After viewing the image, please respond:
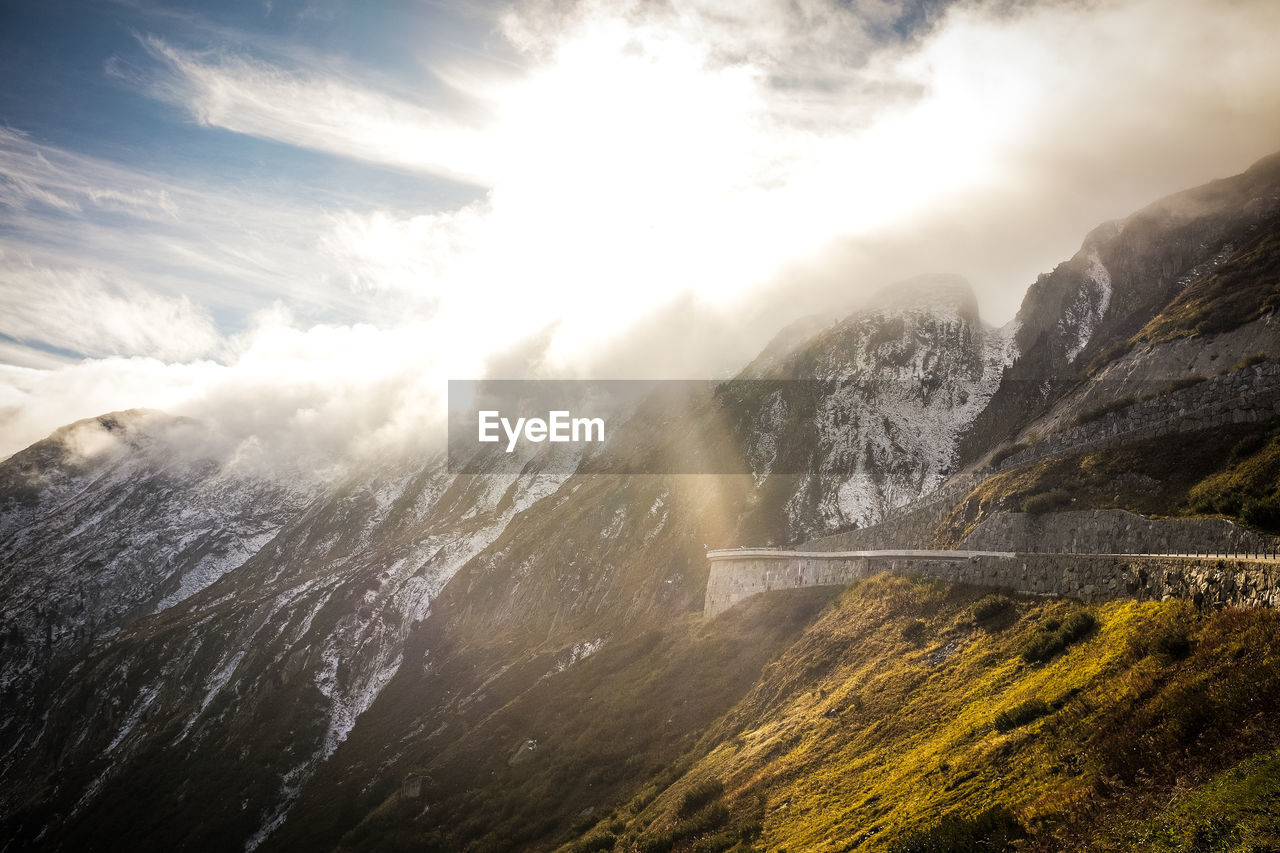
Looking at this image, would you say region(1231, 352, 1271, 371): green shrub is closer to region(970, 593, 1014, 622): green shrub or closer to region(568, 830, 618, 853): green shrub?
region(970, 593, 1014, 622): green shrub

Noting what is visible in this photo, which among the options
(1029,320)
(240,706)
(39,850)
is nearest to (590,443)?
(240,706)

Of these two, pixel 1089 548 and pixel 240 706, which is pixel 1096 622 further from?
pixel 240 706

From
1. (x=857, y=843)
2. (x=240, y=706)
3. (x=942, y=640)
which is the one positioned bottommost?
(x=240, y=706)

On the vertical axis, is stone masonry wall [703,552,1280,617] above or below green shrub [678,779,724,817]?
above

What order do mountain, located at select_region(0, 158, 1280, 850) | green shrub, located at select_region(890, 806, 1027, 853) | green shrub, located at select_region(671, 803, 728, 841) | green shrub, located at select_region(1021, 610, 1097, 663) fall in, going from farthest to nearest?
green shrub, located at select_region(671, 803, 728, 841)
green shrub, located at select_region(1021, 610, 1097, 663)
mountain, located at select_region(0, 158, 1280, 850)
green shrub, located at select_region(890, 806, 1027, 853)

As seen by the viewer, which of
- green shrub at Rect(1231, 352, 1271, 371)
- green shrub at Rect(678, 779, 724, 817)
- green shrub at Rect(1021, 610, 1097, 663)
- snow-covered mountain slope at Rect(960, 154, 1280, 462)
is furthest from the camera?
snow-covered mountain slope at Rect(960, 154, 1280, 462)

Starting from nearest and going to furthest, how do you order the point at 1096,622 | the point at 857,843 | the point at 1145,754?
the point at 1145,754 < the point at 857,843 < the point at 1096,622

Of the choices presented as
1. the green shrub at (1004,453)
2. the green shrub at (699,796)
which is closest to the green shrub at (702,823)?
the green shrub at (699,796)

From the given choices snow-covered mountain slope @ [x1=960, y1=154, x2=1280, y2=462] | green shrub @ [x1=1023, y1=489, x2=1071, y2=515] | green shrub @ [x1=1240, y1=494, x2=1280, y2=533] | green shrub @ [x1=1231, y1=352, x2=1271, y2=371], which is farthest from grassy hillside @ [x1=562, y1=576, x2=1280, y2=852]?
snow-covered mountain slope @ [x1=960, y1=154, x2=1280, y2=462]
